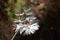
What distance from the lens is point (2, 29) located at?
1448 mm

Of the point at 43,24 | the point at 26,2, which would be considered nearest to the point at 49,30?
the point at 43,24

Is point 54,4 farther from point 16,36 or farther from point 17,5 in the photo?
point 16,36

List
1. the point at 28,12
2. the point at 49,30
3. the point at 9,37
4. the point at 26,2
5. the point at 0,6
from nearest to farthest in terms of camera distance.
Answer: the point at 28,12 → the point at 9,37 → the point at 0,6 → the point at 26,2 → the point at 49,30

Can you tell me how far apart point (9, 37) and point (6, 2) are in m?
0.34

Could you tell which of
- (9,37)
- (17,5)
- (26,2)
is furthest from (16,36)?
(26,2)

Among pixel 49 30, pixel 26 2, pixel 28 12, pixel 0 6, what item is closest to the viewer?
pixel 28 12

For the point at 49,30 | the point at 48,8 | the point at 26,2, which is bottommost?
the point at 49,30

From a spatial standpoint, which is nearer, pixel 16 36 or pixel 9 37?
pixel 16 36

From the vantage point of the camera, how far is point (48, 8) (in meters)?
2.15

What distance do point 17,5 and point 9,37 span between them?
32 cm

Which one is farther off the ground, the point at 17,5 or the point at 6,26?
the point at 17,5

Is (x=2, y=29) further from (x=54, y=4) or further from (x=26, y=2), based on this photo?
(x=54, y=4)

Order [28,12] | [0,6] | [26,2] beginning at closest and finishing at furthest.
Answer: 1. [28,12]
2. [0,6]
3. [26,2]

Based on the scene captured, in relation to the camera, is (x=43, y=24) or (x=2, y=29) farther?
(x=43, y=24)
